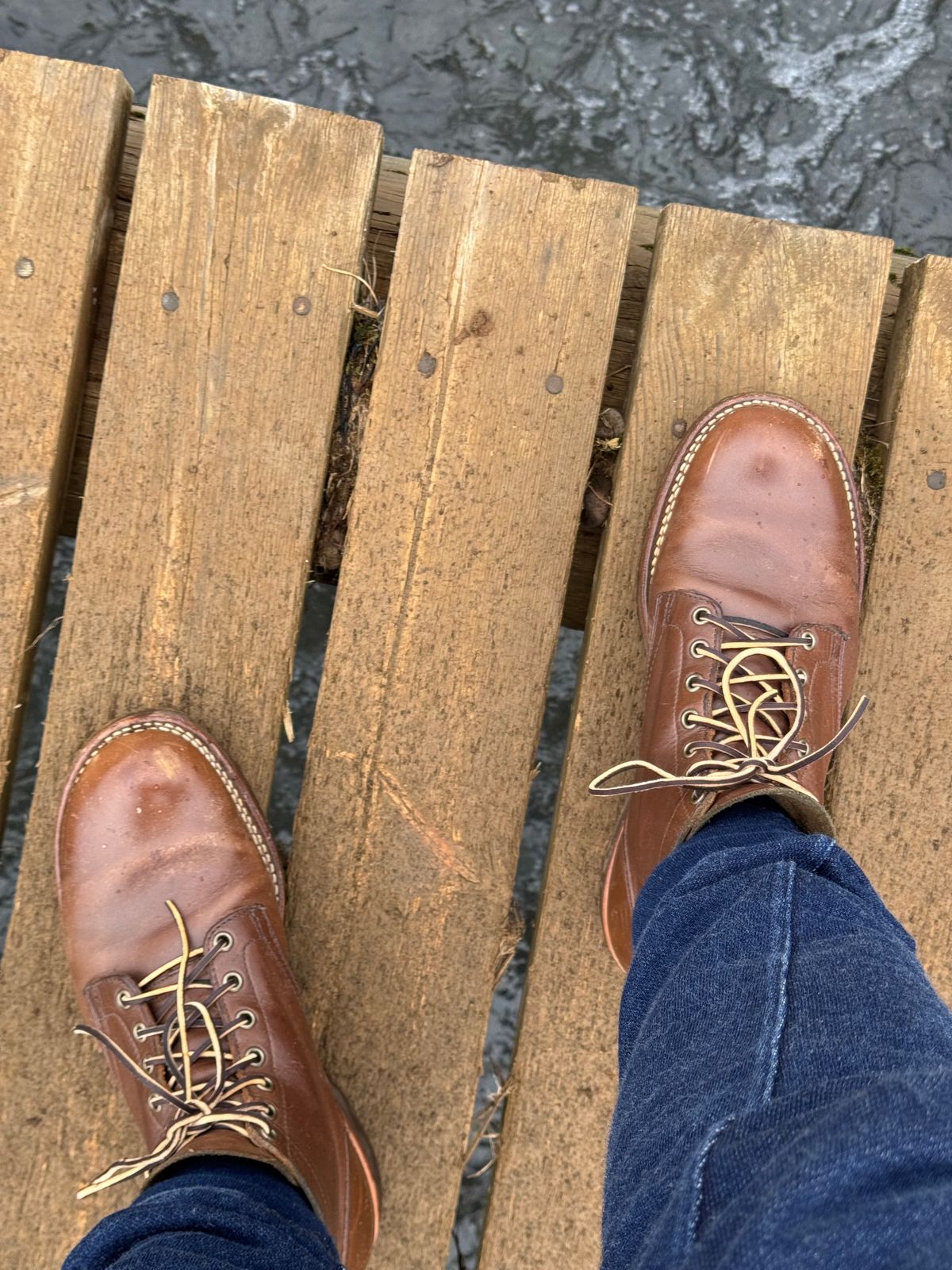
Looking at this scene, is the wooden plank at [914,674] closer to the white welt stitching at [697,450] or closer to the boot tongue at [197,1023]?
the white welt stitching at [697,450]

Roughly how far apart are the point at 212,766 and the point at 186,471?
1.36ft

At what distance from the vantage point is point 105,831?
123 centimetres

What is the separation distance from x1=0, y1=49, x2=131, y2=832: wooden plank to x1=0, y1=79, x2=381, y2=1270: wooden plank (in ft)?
0.20

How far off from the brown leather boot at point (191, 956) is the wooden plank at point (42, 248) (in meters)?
0.35

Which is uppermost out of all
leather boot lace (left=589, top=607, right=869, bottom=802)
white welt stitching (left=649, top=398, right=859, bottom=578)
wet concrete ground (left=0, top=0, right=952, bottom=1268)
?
wet concrete ground (left=0, top=0, right=952, bottom=1268)

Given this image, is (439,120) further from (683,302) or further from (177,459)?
(177,459)

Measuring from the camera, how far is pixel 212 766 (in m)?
1.22

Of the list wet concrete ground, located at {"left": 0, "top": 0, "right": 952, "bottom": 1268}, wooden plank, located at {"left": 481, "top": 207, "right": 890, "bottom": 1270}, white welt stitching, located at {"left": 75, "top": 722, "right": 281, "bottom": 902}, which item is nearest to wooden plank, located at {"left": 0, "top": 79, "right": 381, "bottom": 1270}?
white welt stitching, located at {"left": 75, "top": 722, "right": 281, "bottom": 902}

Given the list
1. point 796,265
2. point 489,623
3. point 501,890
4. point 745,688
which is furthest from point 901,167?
point 501,890

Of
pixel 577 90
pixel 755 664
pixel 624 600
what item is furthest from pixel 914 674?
pixel 577 90

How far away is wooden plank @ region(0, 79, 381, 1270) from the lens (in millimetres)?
1216

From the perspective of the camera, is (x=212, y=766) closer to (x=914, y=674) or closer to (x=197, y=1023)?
(x=197, y=1023)

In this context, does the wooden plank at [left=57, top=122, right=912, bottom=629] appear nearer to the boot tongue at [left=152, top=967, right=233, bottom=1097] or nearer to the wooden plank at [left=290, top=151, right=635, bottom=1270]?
the wooden plank at [left=290, top=151, right=635, bottom=1270]

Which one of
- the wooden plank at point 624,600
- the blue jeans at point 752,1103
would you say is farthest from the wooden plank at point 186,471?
the wooden plank at point 624,600
